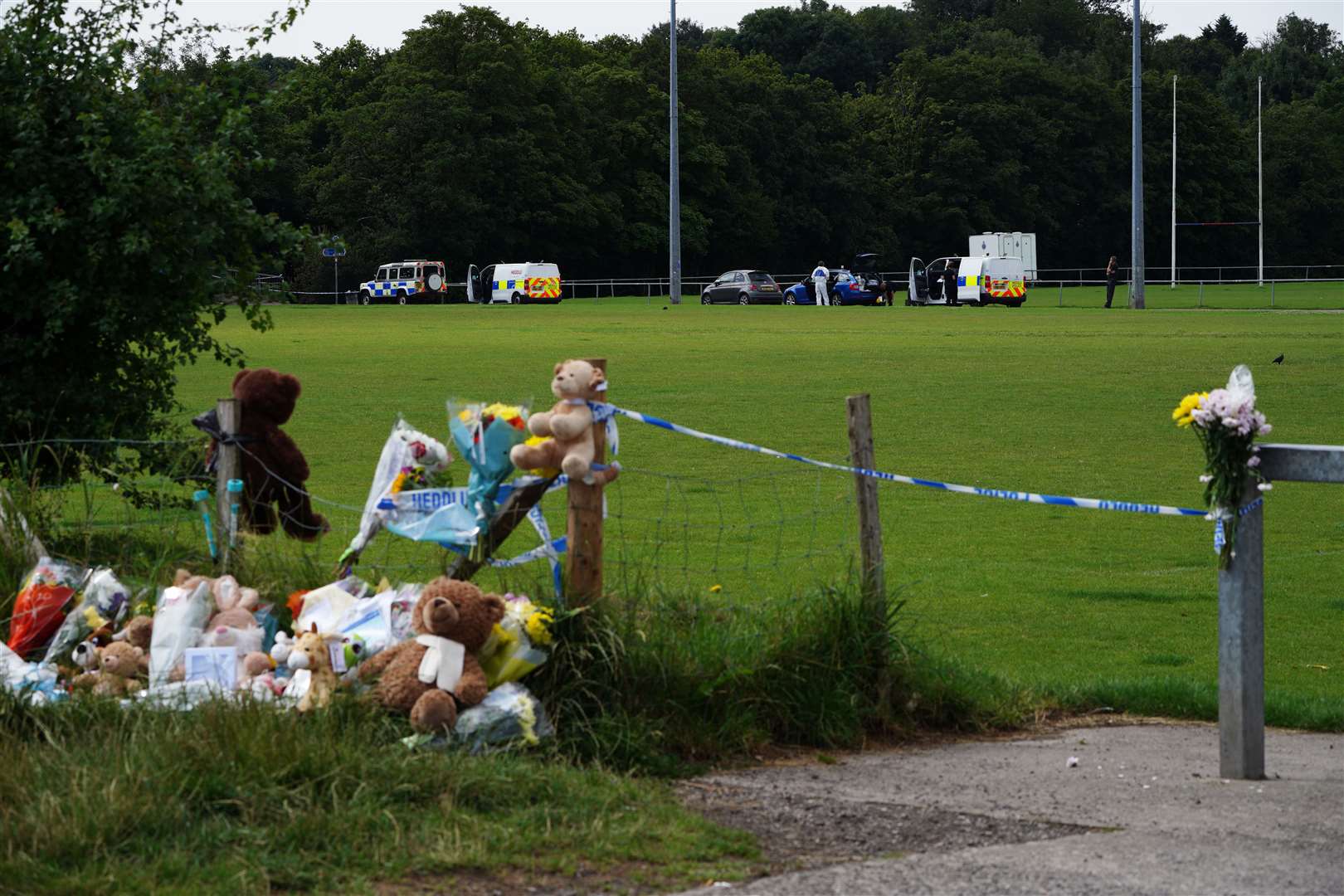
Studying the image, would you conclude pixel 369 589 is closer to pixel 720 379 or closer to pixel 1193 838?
pixel 1193 838

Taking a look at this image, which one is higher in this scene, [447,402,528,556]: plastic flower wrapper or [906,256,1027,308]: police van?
[906,256,1027,308]: police van

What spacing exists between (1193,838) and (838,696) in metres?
1.76

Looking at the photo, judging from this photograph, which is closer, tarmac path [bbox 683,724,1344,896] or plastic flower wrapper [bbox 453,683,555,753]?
tarmac path [bbox 683,724,1344,896]

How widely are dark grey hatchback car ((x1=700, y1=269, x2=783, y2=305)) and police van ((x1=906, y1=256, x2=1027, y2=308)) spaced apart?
5.65 meters

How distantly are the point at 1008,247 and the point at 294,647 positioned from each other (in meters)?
80.0

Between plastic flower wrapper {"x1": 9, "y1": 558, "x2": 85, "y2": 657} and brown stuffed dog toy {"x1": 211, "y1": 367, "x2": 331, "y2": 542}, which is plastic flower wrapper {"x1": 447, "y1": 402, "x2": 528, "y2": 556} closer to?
brown stuffed dog toy {"x1": 211, "y1": 367, "x2": 331, "y2": 542}

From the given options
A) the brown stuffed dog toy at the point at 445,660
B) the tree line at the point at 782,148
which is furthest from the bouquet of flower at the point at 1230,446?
the tree line at the point at 782,148

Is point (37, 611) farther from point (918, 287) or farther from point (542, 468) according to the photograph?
point (918, 287)

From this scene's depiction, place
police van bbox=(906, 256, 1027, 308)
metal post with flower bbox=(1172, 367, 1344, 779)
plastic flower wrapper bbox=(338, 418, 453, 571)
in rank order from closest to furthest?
metal post with flower bbox=(1172, 367, 1344, 779) → plastic flower wrapper bbox=(338, 418, 453, 571) → police van bbox=(906, 256, 1027, 308)

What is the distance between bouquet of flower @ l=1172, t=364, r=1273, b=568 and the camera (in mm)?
6605

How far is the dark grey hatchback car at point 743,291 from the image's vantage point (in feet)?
238

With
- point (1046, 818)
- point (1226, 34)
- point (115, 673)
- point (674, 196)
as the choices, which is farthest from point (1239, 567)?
point (1226, 34)

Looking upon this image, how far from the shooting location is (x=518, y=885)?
533 cm

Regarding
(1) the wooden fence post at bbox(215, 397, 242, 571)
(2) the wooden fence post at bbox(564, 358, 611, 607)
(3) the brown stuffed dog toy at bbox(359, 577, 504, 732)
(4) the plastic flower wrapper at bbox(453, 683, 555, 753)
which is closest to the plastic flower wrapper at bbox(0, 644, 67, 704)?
(1) the wooden fence post at bbox(215, 397, 242, 571)
